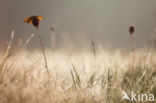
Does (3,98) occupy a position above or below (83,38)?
above

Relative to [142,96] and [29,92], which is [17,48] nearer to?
[29,92]

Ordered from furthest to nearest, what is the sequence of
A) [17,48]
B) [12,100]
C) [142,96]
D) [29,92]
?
[17,48] < [142,96] < [29,92] < [12,100]

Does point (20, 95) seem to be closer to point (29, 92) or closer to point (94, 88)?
point (29, 92)

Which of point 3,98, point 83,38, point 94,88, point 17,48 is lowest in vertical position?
point 83,38

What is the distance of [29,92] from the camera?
1.15m

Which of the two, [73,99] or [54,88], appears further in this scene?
[54,88]

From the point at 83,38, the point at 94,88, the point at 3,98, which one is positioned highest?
the point at 3,98

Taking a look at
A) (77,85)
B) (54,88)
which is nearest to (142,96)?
(77,85)

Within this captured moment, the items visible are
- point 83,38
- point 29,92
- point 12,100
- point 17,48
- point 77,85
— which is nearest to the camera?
point 12,100

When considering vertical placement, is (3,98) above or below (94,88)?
above

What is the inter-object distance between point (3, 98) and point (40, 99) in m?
0.19

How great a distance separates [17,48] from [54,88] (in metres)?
0.49

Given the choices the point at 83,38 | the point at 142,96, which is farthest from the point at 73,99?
the point at 83,38

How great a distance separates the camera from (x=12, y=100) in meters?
1.03
